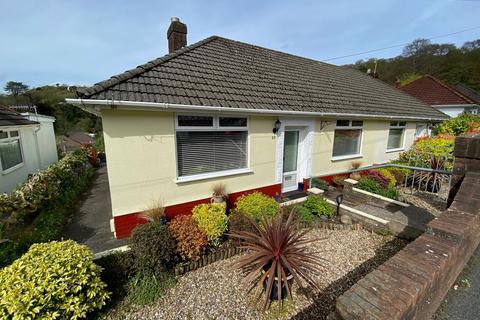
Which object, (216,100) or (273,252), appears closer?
(273,252)

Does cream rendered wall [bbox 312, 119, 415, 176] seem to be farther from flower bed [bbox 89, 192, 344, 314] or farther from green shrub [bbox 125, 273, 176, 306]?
green shrub [bbox 125, 273, 176, 306]

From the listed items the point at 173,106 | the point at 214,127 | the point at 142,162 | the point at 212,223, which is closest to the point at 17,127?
the point at 142,162

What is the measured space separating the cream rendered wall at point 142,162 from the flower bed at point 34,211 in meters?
1.94

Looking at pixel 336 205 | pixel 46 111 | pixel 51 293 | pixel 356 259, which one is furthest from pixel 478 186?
pixel 46 111

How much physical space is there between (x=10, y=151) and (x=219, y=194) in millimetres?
9581

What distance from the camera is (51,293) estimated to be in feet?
8.61

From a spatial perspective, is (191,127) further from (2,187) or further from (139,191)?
(2,187)

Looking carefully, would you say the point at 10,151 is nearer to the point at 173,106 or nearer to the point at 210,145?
the point at 173,106

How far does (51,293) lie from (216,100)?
15.5 ft

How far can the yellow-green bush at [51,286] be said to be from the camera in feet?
8.21

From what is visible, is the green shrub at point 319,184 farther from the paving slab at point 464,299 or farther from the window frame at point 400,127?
the window frame at point 400,127

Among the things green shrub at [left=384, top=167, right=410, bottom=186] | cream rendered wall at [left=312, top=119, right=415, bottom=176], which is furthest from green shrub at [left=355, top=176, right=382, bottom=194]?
green shrub at [left=384, top=167, right=410, bottom=186]

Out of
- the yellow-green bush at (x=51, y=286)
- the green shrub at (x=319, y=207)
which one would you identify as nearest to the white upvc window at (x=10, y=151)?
the yellow-green bush at (x=51, y=286)

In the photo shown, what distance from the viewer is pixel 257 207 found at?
505 cm
